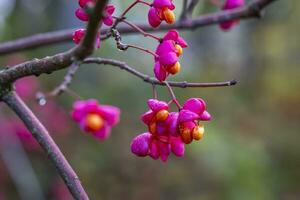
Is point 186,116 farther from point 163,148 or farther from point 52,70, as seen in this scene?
point 52,70

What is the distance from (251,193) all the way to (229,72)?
2.06 meters

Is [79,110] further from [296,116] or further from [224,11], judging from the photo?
[296,116]

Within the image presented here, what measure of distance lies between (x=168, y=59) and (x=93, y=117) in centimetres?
49

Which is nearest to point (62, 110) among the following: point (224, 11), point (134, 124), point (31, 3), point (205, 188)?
point (134, 124)

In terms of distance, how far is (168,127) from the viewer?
2.89 ft

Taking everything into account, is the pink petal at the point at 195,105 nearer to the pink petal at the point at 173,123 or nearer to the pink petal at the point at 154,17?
the pink petal at the point at 173,123

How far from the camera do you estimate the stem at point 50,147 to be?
2.52ft

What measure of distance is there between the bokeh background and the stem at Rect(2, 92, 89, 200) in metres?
1.60

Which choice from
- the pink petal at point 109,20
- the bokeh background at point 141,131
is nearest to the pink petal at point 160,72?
the pink petal at point 109,20

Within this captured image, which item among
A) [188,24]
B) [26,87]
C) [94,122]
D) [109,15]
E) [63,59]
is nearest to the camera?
[63,59]

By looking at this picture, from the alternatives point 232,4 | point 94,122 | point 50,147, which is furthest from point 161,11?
point 232,4

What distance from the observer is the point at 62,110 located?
308cm

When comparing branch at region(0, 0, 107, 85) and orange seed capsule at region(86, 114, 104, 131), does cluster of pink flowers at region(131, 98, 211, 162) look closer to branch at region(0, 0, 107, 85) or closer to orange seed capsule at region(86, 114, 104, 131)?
branch at region(0, 0, 107, 85)

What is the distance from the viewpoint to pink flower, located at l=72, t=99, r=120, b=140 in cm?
129
